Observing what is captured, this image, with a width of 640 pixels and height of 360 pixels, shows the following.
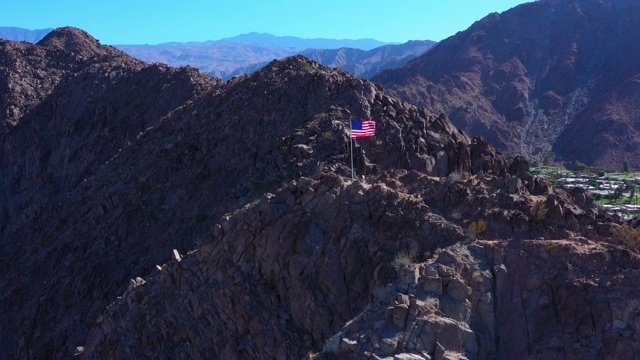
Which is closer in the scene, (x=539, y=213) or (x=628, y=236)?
(x=628, y=236)

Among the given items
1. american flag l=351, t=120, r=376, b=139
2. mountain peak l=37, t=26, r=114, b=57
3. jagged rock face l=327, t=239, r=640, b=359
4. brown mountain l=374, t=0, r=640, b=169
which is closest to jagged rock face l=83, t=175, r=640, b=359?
jagged rock face l=327, t=239, r=640, b=359

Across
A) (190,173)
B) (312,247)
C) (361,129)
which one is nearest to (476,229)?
(312,247)

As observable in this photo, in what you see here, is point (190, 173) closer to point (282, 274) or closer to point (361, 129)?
point (361, 129)

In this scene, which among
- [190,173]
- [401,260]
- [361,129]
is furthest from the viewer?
[190,173]

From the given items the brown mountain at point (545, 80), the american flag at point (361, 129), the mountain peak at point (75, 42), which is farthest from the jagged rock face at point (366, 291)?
the brown mountain at point (545, 80)

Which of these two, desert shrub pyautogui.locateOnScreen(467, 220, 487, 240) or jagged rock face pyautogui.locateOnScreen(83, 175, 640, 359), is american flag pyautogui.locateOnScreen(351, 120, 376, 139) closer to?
jagged rock face pyautogui.locateOnScreen(83, 175, 640, 359)
